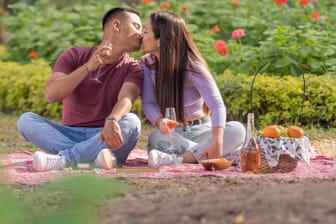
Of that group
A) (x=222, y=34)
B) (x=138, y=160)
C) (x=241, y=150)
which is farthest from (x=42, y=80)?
(x=241, y=150)

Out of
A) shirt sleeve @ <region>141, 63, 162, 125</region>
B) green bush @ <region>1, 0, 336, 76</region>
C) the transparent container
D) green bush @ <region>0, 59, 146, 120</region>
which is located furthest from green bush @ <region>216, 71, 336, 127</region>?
the transparent container

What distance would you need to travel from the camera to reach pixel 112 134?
17.3 feet

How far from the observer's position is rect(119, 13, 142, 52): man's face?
568cm

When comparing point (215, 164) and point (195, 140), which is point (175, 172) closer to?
point (215, 164)

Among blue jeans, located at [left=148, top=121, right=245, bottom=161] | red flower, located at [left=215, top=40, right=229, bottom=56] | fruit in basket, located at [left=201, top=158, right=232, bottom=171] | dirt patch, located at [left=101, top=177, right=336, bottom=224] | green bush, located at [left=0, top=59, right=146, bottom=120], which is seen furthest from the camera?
green bush, located at [left=0, top=59, right=146, bottom=120]

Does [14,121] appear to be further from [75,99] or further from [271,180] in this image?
[271,180]

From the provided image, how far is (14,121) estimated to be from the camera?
27.8 feet

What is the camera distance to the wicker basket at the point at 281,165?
5.12 m

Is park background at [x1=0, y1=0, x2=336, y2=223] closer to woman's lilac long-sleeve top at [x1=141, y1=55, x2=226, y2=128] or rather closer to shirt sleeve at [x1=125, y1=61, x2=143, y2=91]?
woman's lilac long-sleeve top at [x1=141, y1=55, x2=226, y2=128]

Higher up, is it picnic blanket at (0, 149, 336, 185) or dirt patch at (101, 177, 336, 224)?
dirt patch at (101, 177, 336, 224)

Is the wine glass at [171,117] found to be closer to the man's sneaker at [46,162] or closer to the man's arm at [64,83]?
the man's arm at [64,83]

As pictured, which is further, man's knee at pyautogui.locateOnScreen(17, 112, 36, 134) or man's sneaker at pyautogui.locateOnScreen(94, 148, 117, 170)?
man's knee at pyautogui.locateOnScreen(17, 112, 36, 134)

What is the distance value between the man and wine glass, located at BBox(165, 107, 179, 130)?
0.21 m

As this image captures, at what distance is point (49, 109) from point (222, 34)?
2.24 m
